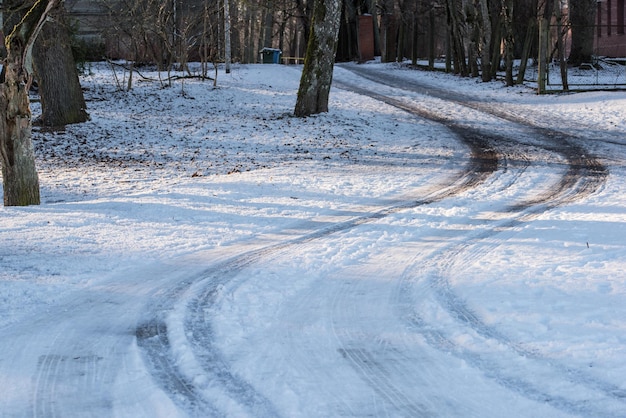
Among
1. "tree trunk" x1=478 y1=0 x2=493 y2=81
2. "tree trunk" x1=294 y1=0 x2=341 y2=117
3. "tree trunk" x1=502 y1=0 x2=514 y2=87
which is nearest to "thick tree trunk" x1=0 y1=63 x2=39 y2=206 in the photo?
"tree trunk" x1=294 y1=0 x2=341 y2=117

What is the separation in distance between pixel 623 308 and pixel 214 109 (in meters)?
17.0

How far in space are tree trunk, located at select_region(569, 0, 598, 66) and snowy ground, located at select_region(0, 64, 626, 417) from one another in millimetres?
15839

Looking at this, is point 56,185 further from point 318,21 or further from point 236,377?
point 236,377

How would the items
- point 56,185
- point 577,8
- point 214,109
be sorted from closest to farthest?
point 56,185, point 214,109, point 577,8

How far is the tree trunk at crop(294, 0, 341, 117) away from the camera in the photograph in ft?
56.9

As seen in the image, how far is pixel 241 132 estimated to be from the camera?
57.4ft

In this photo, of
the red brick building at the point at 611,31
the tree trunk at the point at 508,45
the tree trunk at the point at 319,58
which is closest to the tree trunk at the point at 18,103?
the tree trunk at the point at 319,58

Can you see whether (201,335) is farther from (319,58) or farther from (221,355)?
(319,58)

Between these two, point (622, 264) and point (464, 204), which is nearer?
point (622, 264)

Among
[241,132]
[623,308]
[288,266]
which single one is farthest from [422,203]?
[241,132]

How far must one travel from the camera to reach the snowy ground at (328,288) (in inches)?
153

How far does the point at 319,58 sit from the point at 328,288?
41.1ft

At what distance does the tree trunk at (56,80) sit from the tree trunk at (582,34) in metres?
17.8

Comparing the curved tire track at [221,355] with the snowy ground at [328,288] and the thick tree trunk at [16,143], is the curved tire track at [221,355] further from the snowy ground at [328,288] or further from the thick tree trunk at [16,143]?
the thick tree trunk at [16,143]
